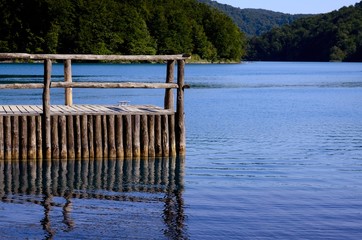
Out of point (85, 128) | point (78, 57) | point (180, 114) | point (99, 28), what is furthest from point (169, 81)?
point (99, 28)

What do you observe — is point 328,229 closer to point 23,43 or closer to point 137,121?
point 137,121

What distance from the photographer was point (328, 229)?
13.9 metres

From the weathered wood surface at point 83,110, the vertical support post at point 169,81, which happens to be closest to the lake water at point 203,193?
the weathered wood surface at point 83,110

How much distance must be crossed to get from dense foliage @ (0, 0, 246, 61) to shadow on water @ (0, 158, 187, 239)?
419 ft

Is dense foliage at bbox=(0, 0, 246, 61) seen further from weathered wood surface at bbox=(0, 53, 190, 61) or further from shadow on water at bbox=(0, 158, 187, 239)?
shadow on water at bbox=(0, 158, 187, 239)

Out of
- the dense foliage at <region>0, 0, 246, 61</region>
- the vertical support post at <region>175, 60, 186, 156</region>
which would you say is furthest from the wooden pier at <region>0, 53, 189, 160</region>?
the dense foliage at <region>0, 0, 246, 61</region>

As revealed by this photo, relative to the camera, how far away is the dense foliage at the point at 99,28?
14825 centimetres

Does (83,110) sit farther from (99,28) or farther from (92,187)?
(99,28)

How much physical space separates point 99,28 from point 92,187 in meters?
145

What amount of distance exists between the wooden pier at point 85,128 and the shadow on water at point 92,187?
263mm

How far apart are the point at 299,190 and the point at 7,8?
14216cm

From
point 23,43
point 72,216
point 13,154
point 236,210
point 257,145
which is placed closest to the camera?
point 72,216

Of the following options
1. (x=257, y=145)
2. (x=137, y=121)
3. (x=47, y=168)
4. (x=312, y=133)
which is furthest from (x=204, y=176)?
(x=312, y=133)

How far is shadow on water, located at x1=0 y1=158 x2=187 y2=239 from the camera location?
45.5 ft
